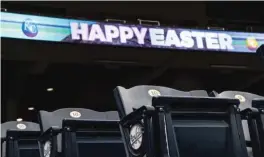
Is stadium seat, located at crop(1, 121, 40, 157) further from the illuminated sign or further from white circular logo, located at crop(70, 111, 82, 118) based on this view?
the illuminated sign

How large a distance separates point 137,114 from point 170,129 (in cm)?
18

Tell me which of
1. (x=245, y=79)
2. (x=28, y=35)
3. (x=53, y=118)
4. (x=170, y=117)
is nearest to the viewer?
(x=170, y=117)

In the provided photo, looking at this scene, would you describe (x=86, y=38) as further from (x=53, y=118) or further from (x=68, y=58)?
(x=53, y=118)

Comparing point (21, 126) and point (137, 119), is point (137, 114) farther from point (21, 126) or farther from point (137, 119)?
point (21, 126)

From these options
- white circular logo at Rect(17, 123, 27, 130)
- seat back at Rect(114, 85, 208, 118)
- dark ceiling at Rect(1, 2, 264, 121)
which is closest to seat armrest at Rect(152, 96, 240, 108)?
seat back at Rect(114, 85, 208, 118)

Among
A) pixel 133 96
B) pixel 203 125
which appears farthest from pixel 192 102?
pixel 133 96

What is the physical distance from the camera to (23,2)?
9211mm

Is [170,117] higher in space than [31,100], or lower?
lower

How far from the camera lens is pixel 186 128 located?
5.67 feet

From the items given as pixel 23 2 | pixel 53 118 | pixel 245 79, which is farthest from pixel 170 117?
pixel 245 79

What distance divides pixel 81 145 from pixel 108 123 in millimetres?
152

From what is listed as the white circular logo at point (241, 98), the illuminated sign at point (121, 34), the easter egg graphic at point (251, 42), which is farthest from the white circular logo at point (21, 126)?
the easter egg graphic at point (251, 42)

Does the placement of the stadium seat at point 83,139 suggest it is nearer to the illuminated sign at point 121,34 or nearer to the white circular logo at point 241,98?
the white circular logo at point 241,98

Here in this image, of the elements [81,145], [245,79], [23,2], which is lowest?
[81,145]
